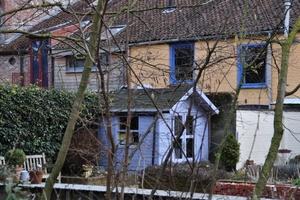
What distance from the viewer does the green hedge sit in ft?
49.8

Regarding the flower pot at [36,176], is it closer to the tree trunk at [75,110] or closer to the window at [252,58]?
the window at [252,58]

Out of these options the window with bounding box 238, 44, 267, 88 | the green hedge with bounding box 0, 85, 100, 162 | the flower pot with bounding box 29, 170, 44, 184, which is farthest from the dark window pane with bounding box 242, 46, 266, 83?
the green hedge with bounding box 0, 85, 100, 162

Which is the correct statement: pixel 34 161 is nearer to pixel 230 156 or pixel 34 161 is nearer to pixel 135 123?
pixel 135 123

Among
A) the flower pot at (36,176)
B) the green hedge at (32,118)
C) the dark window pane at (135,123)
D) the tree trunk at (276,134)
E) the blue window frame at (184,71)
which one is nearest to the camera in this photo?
the tree trunk at (276,134)

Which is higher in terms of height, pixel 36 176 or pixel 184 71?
pixel 184 71

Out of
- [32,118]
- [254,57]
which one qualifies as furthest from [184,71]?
[32,118]

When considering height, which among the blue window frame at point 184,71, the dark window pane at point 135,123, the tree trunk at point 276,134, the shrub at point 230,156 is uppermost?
the blue window frame at point 184,71

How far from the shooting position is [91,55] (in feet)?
14.1

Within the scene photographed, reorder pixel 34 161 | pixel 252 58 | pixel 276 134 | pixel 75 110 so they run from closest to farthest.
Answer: pixel 276 134 → pixel 75 110 → pixel 252 58 → pixel 34 161

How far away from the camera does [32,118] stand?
16031mm

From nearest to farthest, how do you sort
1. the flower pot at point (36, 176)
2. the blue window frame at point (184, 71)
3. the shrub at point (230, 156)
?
the blue window frame at point (184, 71) < the flower pot at point (36, 176) < the shrub at point (230, 156)

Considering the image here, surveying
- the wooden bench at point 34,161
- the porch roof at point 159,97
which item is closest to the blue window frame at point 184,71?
the porch roof at point 159,97

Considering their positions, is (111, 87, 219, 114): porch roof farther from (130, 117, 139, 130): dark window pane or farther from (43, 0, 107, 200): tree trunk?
(130, 117, 139, 130): dark window pane

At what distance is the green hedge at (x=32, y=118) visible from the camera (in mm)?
15164
